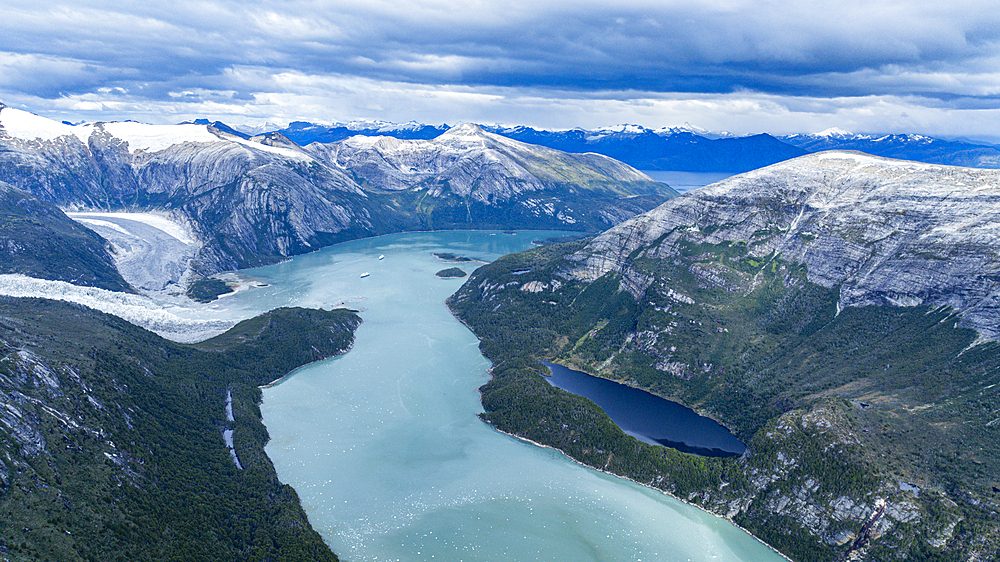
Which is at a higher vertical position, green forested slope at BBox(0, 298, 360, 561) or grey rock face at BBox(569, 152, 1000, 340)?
grey rock face at BBox(569, 152, 1000, 340)

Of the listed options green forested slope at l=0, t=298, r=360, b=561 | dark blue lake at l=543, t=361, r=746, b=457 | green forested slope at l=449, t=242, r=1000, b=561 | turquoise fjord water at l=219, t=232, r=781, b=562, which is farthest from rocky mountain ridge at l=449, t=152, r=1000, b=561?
green forested slope at l=0, t=298, r=360, b=561

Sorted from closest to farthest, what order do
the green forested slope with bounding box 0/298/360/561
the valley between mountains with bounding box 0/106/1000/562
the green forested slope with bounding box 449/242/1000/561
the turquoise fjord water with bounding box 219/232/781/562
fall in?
the green forested slope with bounding box 0/298/360/561
the valley between mountains with bounding box 0/106/1000/562
the green forested slope with bounding box 449/242/1000/561
the turquoise fjord water with bounding box 219/232/781/562

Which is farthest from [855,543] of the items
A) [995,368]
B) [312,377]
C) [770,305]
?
[312,377]

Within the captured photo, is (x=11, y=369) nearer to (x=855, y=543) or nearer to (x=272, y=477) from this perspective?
(x=272, y=477)

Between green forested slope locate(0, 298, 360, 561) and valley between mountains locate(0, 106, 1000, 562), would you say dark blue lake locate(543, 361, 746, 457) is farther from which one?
green forested slope locate(0, 298, 360, 561)

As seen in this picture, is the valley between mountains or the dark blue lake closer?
the valley between mountains

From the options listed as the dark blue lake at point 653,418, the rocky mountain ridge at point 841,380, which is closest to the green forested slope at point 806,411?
the rocky mountain ridge at point 841,380

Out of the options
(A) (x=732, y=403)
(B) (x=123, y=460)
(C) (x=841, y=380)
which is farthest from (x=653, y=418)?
(B) (x=123, y=460)

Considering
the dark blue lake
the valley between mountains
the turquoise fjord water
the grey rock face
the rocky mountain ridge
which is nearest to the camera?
the valley between mountains
